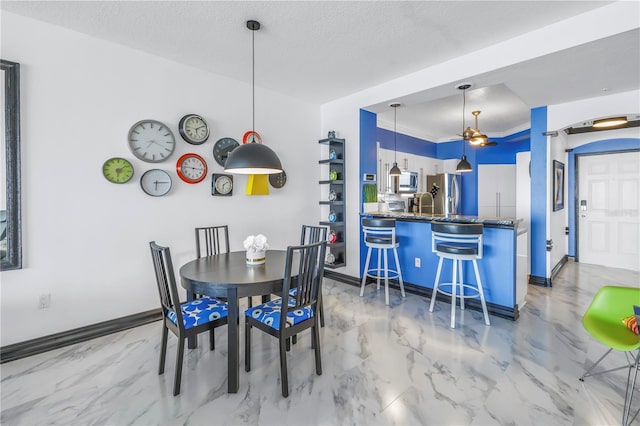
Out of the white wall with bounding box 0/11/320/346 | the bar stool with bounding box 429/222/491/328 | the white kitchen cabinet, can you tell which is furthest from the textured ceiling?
the white kitchen cabinet

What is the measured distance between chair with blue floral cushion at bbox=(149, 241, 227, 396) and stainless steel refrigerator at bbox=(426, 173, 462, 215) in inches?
229

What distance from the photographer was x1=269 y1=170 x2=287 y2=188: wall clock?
417cm

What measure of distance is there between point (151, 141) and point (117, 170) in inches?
17.1

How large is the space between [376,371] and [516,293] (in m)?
1.94

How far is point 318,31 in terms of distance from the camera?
105 inches

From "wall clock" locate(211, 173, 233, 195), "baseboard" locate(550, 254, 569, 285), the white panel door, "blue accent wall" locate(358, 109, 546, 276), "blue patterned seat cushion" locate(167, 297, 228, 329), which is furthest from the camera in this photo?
"blue accent wall" locate(358, 109, 546, 276)

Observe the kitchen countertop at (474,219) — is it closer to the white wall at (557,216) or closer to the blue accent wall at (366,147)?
the blue accent wall at (366,147)

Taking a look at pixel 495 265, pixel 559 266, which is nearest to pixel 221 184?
pixel 495 265

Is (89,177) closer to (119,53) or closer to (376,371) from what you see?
(119,53)

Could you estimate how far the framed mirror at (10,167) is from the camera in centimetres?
237

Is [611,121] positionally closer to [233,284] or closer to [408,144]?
[408,144]

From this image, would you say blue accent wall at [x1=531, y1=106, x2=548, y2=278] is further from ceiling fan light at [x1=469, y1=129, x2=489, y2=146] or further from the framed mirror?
the framed mirror

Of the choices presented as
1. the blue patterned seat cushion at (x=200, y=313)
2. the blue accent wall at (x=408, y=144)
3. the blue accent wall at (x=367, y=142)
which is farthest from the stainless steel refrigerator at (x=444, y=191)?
the blue patterned seat cushion at (x=200, y=313)

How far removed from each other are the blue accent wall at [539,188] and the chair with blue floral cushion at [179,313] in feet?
14.7
